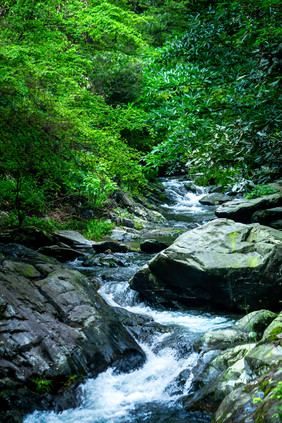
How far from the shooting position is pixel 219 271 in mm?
7117

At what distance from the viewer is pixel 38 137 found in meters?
7.40

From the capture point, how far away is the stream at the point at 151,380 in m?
4.70

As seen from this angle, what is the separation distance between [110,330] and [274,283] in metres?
3.22

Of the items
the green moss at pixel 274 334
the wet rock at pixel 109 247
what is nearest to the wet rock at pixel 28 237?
the wet rock at pixel 109 247

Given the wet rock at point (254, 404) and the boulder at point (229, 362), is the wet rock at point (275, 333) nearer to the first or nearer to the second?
the boulder at point (229, 362)

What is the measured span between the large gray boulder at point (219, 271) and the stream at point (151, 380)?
338 mm

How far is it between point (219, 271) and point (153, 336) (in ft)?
5.95

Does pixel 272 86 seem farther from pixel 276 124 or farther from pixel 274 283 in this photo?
pixel 274 283

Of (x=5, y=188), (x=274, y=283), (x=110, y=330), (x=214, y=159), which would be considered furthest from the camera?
(x=5, y=188)

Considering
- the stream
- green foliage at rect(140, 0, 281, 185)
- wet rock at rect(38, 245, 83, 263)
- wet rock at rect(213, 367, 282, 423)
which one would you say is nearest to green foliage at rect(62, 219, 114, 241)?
wet rock at rect(38, 245, 83, 263)

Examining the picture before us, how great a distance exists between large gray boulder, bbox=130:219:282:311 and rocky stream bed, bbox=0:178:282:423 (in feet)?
0.07

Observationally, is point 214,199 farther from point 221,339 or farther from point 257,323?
point 221,339

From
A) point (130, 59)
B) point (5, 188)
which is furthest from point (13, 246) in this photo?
point (130, 59)

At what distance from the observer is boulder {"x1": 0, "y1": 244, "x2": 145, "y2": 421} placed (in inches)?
187
